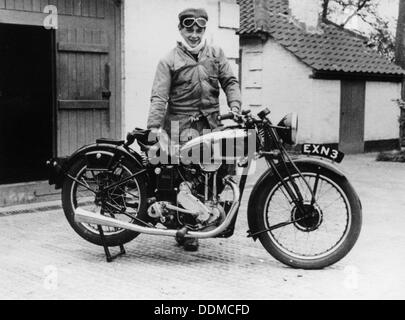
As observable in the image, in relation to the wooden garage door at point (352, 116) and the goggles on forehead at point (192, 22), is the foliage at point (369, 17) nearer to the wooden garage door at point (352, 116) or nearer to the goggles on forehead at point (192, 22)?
the wooden garage door at point (352, 116)

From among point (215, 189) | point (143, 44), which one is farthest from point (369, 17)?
point (215, 189)

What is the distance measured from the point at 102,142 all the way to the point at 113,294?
60.1 inches

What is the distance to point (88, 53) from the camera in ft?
27.9

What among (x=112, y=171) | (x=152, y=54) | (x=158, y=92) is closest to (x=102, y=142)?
(x=112, y=171)

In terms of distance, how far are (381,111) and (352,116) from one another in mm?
1541

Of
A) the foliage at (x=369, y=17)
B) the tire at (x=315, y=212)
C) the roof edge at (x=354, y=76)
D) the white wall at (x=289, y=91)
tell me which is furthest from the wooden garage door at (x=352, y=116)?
the tire at (x=315, y=212)

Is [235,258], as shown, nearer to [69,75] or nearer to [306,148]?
[306,148]

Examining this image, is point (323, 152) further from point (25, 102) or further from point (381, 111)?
point (381, 111)

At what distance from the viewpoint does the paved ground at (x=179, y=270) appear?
4.59 meters

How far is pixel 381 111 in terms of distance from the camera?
2039 cm

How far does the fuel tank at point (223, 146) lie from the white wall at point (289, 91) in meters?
13.2

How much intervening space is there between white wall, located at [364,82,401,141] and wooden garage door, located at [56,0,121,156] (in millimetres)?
12506

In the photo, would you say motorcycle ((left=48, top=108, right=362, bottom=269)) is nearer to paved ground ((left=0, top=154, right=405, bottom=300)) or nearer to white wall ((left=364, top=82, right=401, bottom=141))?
paved ground ((left=0, top=154, right=405, bottom=300))

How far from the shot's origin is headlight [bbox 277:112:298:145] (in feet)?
16.9
